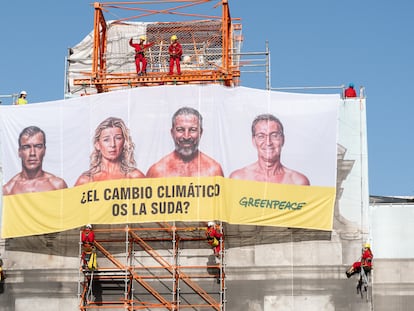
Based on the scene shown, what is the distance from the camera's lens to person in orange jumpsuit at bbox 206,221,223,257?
34812 mm

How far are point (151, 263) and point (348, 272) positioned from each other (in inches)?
320

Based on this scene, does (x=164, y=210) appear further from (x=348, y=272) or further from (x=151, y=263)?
(x=348, y=272)

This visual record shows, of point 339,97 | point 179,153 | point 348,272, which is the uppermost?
point 339,97

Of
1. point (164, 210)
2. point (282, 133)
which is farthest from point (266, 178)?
point (164, 210)

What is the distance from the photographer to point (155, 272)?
35.8 metres

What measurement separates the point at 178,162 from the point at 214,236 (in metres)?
3.49

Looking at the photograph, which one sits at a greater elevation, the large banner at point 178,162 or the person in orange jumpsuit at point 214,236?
the large banner at point 178,162

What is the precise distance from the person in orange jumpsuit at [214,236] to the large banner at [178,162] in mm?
418

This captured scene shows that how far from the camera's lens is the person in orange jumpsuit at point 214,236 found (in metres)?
34.8

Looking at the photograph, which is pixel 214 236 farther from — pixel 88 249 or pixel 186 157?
pixel 88 249

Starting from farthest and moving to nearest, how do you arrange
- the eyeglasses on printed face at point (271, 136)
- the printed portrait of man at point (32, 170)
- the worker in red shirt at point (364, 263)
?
the printed portrait of man at point (32, 170), the eyeglasses on printed face at point (271, 136), the worker in red shirt at point (364, 263)

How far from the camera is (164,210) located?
3547cm

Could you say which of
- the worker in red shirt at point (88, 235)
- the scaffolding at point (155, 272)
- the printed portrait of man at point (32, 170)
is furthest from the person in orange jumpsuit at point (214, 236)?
the printed portrait of man at point (32, 170)

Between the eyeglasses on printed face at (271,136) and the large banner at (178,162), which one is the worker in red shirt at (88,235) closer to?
the large banner at (178,162)
